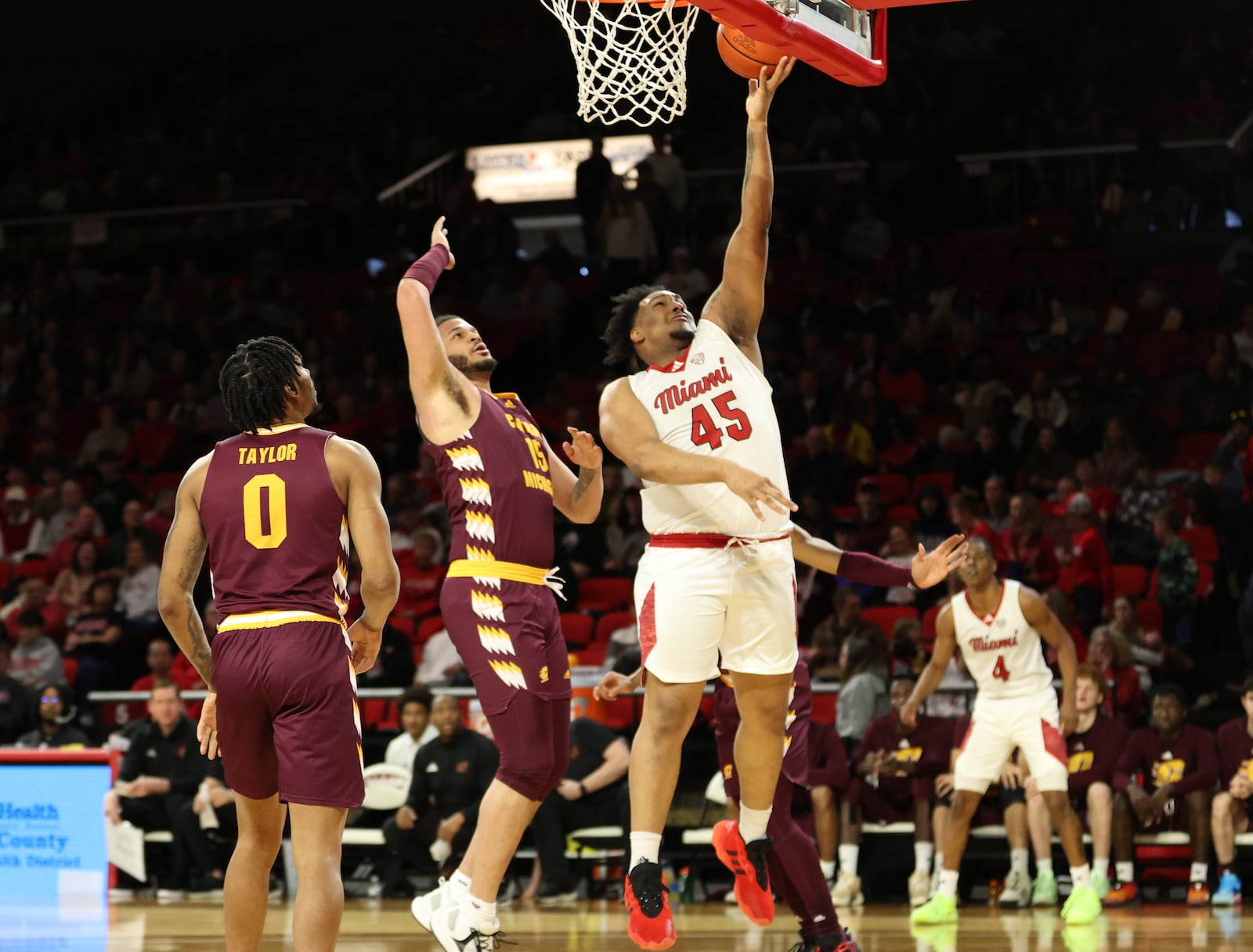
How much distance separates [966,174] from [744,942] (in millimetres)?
11733

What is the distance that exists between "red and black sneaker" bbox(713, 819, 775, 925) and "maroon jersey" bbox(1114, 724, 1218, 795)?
5.20 meters

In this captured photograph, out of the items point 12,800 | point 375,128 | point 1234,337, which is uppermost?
point 375,128

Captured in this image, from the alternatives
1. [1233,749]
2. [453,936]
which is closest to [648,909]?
[453,936]

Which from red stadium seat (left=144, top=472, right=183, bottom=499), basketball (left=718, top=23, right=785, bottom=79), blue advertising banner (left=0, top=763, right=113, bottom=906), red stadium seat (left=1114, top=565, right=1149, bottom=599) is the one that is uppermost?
basketball (left=718, top=23, right=785, bottom=79)

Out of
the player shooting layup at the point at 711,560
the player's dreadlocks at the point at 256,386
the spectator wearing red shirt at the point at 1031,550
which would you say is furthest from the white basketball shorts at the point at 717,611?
the spectator wearing red shirt at the point at 1031,550

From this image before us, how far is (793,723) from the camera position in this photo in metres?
6.93

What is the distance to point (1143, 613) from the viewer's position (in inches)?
482

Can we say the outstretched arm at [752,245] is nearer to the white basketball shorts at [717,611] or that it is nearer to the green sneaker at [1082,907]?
the white basketball shorts at [717,611]

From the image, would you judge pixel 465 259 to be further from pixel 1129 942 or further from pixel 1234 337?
pixel 1129 942

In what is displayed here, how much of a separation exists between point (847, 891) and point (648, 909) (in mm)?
5202

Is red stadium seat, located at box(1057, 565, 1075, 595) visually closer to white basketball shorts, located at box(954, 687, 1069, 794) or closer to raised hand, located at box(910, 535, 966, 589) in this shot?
white basketball shorts, located at box(954, 687, 1069, 794)

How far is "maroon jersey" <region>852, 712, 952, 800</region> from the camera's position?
10703mm

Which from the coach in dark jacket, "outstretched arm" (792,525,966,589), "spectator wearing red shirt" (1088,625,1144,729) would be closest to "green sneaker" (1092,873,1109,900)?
"spectator wearing red shirt" (1088,625,1144,729)

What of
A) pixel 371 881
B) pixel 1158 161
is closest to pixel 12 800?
pixel 371 881
